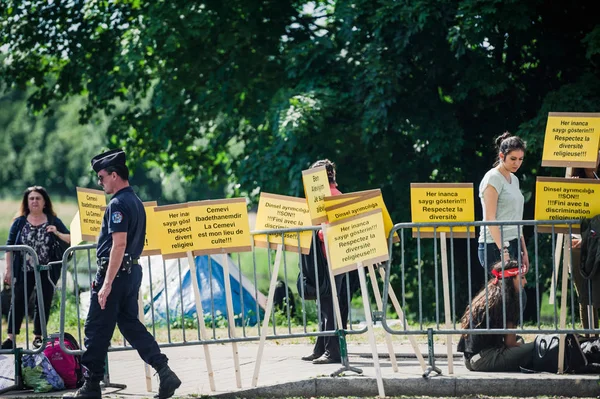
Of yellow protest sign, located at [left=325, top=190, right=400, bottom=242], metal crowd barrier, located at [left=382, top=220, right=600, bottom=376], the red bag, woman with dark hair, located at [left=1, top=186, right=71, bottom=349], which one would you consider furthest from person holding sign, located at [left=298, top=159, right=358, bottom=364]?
woman with dark hair, located at [left=1, top=186, right=71, bottom=349]

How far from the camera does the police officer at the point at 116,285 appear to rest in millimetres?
7406

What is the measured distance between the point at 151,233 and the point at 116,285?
93 cm

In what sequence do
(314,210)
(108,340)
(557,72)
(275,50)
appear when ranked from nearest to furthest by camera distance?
(108,340) → (314,210) → (557,72) → (275,50)

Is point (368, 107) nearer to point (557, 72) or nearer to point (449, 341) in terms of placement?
point (557, 72)

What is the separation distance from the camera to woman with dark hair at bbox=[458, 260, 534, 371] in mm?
8109

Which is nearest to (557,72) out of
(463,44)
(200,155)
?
(463,44)

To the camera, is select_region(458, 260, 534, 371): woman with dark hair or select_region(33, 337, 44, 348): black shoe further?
select_region(33, 337, 44, 348): black shoe

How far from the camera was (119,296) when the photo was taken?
7.52m

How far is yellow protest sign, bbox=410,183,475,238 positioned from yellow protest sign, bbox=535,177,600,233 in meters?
0.57

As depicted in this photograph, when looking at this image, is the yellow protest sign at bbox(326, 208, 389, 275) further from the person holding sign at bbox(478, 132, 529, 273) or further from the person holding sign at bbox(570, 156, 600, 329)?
the person holding sign at bbox(570, 156, 600, 329)

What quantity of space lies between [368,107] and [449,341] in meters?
6.83

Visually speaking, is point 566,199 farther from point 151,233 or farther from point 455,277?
point 455,277

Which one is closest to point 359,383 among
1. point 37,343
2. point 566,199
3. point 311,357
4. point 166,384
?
point 166,384

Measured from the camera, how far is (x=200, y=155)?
19.3 m
